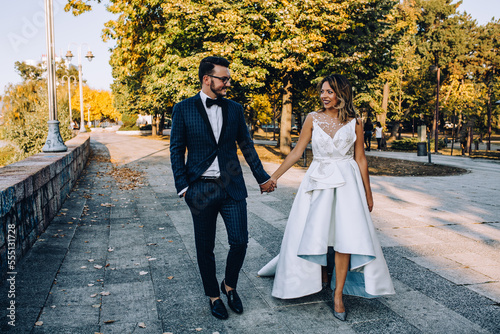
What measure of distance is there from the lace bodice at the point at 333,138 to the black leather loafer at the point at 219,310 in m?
1.48

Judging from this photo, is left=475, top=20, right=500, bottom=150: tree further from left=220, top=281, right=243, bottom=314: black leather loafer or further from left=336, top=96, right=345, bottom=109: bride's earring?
left=220, top=281, right=243, bottom=314: black leather loafer

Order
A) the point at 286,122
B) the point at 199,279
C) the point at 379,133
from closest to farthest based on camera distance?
the point at 199,279 → the point at 286,122 → the point at 379,133

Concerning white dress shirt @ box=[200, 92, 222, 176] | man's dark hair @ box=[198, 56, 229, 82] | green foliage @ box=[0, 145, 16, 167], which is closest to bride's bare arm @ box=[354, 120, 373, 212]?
white dress shirt @ box=[200, 92, 222, 176]

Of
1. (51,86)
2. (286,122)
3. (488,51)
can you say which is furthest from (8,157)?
(488,51)

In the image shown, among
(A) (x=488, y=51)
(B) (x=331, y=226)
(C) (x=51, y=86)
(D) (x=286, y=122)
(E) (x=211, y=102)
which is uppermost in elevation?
(A) (x=488, y=51)

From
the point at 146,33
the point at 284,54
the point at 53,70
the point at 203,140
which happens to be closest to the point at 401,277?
the point at 203,140

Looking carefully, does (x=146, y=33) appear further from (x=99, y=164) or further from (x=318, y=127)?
(x=318, y=127)

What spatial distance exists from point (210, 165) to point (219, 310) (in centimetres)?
117

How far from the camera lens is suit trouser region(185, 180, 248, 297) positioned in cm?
324

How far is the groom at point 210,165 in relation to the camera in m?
3.23

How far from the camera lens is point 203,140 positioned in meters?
3.22

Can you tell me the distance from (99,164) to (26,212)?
36.4ft

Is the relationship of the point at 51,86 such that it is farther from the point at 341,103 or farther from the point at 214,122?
the point at 341,103

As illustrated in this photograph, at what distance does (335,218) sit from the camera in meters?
3.38
